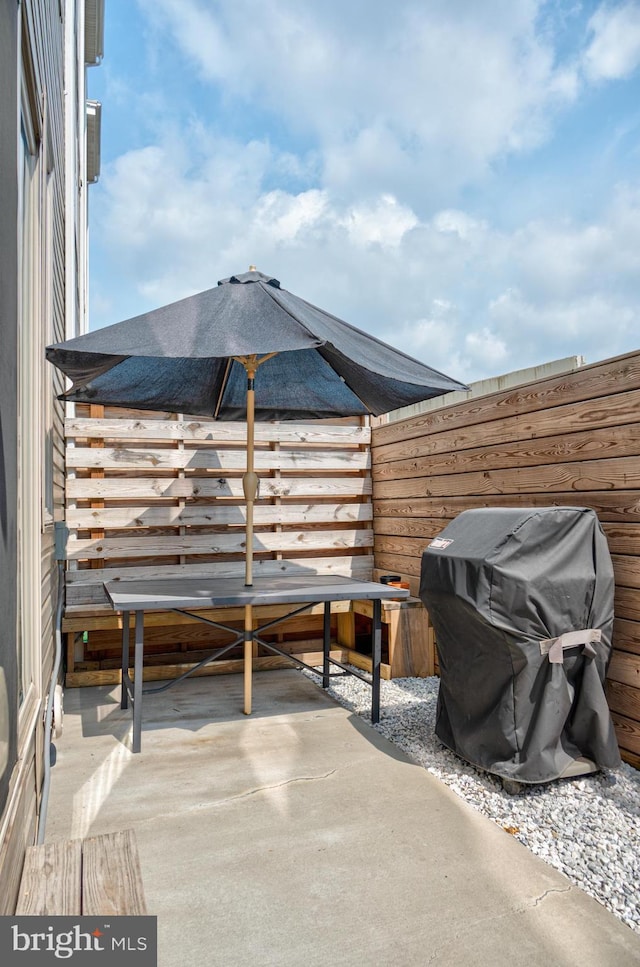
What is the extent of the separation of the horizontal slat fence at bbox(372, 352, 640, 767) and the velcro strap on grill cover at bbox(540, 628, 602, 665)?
0.29 meters

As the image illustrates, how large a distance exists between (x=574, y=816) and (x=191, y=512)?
10.8 ft

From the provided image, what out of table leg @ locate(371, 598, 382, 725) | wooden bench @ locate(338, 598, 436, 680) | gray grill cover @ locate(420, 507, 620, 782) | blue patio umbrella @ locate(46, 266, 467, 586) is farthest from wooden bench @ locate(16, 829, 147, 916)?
wooden bench @ locate(338, 598, 436, 680)

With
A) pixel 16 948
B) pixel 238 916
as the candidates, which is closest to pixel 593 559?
pixel 238 916

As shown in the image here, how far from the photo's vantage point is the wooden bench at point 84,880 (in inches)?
44.0

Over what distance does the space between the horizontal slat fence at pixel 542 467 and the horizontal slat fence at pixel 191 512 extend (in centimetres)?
42

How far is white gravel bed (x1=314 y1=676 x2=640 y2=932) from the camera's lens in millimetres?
2008

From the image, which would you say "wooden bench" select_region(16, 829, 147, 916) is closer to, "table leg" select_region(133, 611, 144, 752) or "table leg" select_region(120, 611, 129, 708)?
"table leg" select_region(133, 611, 144, 752)

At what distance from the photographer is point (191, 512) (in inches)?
191

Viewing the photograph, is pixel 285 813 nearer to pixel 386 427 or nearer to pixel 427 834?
pixel 427 834

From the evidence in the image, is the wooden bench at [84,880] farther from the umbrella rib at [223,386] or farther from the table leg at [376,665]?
the umbrella rib at [223,386]

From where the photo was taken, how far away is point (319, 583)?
3898 millimetres

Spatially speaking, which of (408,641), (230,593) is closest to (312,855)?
(230,593)

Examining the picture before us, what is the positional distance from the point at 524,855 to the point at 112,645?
344cm

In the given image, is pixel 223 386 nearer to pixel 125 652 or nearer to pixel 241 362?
pixel 241 362
